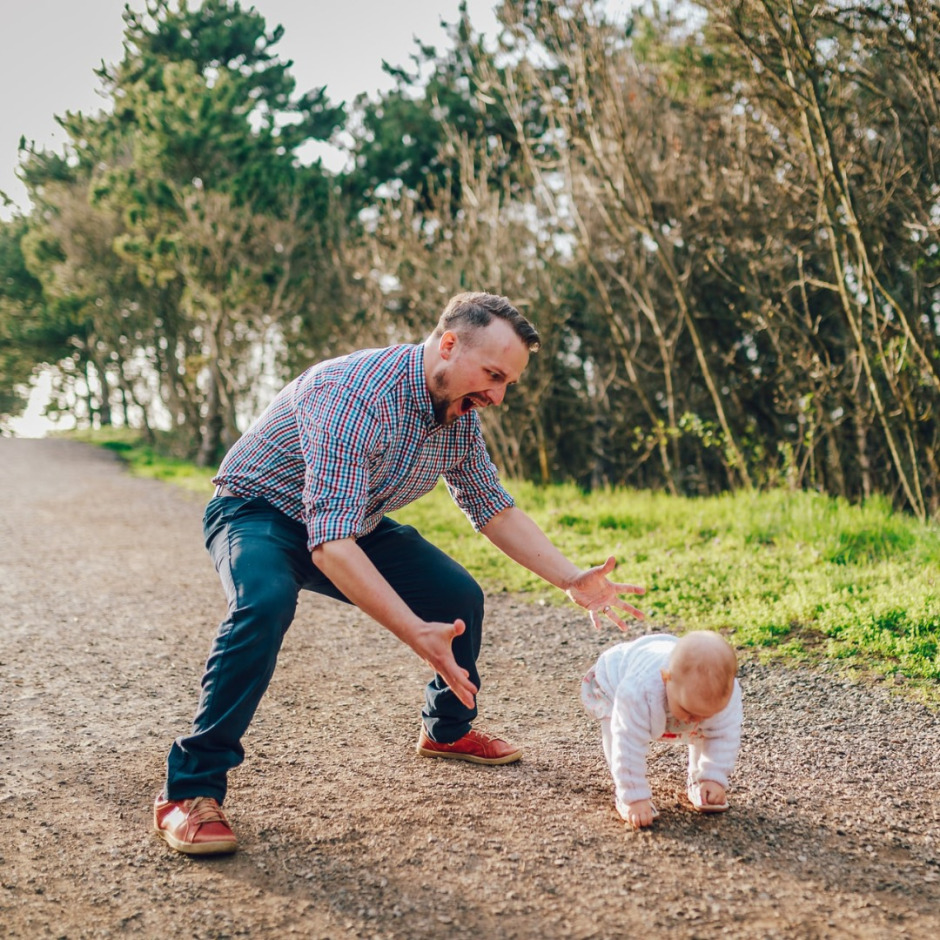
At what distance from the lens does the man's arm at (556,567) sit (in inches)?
134

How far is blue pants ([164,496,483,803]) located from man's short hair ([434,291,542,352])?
0.90 meters

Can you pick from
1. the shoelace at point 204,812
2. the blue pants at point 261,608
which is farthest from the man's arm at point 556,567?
the shoelace at point 204,812

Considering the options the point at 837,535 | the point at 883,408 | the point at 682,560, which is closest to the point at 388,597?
the point at 682,560

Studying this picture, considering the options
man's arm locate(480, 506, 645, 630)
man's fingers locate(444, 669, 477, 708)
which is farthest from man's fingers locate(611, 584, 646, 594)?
man's fingers locate(444, 669, 477, 708)

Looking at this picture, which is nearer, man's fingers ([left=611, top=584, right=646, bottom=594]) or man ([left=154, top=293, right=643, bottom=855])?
man ([left=154, top=293, right=643, bottom=855])

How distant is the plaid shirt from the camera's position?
292cm

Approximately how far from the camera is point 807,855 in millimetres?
2752

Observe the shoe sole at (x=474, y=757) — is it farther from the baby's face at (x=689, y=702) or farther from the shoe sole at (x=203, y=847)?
the shoe sole at (x=203, y=847)

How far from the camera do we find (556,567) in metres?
3.49

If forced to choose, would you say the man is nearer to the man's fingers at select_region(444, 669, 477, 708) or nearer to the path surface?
the man's fingers at select_region(444, 669, 477, 708)

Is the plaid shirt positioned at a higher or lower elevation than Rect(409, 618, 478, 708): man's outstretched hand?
higher

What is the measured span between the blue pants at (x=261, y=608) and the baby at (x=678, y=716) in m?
0.70

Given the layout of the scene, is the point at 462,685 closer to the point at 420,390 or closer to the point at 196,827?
the point at 196,827

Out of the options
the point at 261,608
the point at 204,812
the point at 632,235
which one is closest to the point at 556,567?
the point at 261,608
